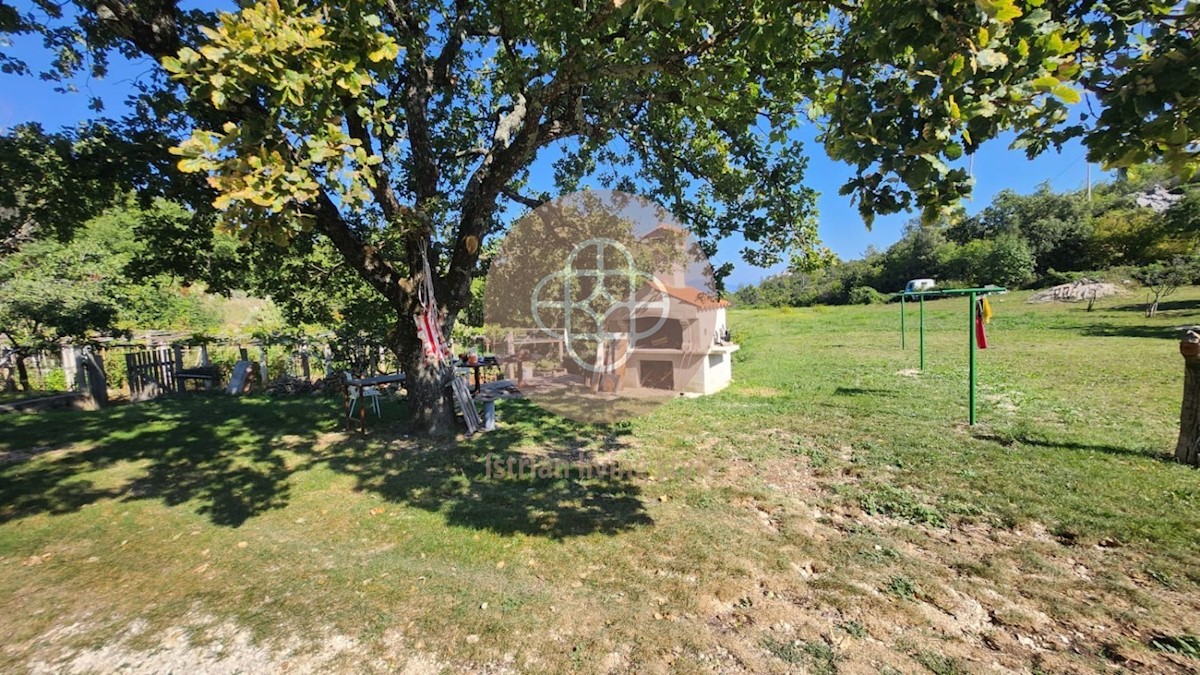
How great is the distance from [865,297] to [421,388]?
160ft

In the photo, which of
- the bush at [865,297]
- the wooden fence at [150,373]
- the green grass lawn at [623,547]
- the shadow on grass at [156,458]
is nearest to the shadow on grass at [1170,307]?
the bush at [865,297]

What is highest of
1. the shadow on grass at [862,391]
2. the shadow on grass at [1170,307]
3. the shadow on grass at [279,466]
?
the shadow on grass at [1170,307]

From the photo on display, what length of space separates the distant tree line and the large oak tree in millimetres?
26074

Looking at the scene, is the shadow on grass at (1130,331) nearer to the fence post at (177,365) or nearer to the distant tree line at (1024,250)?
the distant tree line at (1024,250)

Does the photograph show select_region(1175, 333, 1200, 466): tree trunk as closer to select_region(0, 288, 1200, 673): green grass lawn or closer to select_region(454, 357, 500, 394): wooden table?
select_region(0, 288, 1200, 673): green grass lawn

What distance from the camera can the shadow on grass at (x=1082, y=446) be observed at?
→ 16.7 feet

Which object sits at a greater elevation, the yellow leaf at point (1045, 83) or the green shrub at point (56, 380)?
the yellow leaf at point (1045, 83)

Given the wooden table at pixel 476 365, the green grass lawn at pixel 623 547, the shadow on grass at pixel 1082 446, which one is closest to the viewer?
the green grass lawn at pixel 623 547

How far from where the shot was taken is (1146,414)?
6.73 meters

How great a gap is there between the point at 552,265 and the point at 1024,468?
792 cm

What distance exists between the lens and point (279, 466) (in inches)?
229

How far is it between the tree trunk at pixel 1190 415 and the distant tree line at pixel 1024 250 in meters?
26.1
